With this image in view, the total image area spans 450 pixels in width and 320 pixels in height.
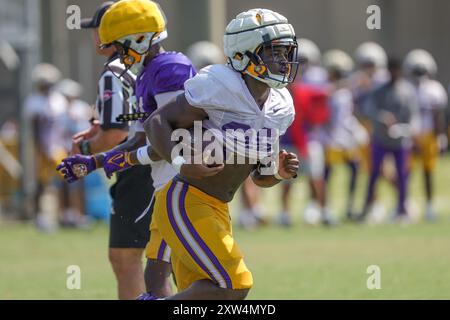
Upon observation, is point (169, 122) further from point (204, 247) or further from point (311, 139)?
point (311, 139)

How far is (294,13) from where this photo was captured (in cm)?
3416

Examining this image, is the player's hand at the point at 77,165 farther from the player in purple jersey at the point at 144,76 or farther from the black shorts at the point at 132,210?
the black shorts at the point at 132,210

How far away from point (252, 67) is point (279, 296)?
10.8ft

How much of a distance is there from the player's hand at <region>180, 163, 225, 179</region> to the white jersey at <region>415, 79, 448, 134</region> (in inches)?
419

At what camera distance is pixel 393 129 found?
51.4ft

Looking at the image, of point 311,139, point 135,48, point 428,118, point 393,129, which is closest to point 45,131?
point 311,139

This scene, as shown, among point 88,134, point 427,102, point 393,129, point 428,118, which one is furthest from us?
point 427,102

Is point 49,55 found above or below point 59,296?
above

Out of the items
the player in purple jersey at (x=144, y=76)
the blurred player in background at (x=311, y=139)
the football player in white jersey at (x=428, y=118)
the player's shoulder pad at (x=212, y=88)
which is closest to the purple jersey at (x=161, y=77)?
the player in purple jersey at (x=144, y=76)

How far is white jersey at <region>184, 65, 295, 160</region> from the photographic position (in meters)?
6.07

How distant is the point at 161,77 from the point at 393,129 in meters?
9.40

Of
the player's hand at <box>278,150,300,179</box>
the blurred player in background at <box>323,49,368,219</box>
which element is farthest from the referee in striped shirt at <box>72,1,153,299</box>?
the blurred player in background at <box>323,49,368,219</box>

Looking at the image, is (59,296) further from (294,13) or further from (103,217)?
(294,13)
